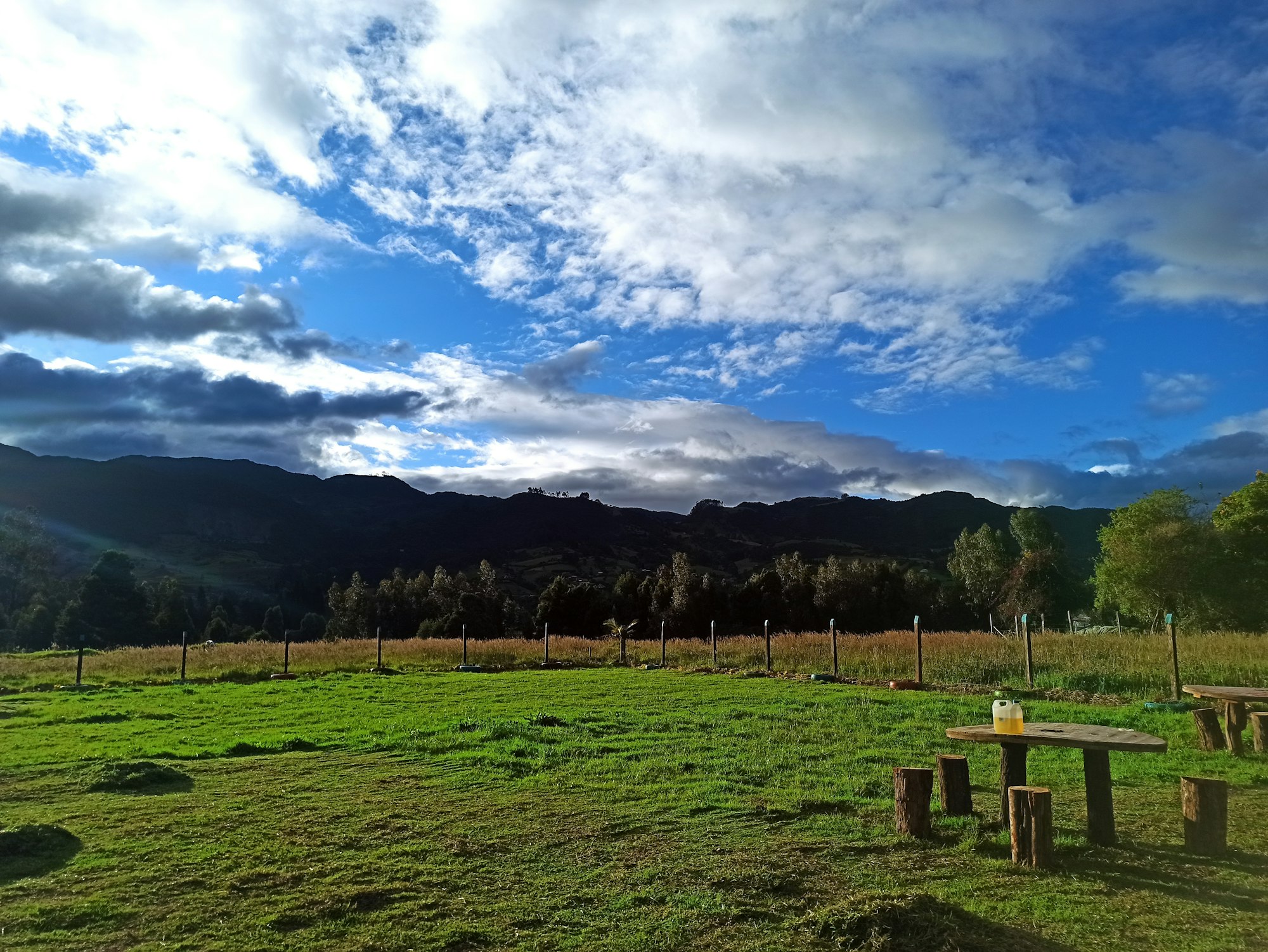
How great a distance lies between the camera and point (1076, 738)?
23.1 ft

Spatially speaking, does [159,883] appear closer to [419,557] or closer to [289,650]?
[289,650]

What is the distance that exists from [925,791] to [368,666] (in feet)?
87.0

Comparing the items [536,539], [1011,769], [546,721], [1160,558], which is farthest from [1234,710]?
[536,539]

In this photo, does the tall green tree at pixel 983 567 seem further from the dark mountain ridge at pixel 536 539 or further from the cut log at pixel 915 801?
the cut log at pixel 915 801

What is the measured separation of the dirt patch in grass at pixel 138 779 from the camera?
383 inches

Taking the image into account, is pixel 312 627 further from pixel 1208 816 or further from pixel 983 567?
pixel 1208 816

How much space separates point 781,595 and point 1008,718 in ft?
202

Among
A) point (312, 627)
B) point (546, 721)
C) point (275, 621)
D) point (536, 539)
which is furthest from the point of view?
point (536, 539)

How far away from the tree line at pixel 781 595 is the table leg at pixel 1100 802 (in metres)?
34.8

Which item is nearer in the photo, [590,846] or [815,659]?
[590,846]

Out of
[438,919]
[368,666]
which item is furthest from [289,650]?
[438,919]

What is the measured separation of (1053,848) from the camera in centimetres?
658

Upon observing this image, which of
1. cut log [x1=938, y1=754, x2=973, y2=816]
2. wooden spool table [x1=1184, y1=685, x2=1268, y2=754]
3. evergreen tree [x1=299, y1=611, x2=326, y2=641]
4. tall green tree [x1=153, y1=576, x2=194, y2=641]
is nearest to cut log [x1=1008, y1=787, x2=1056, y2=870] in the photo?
cut log [x1=938, y1=754, x2=973, y2=816]

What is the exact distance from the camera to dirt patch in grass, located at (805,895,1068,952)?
186 inches
